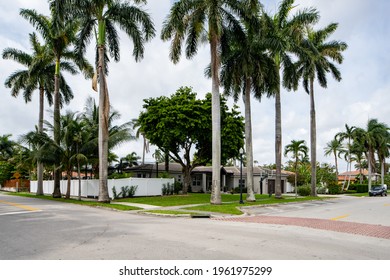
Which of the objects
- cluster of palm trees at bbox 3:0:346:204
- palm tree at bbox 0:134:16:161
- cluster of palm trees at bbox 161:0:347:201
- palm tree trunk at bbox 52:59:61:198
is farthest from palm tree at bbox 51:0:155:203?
palm tree at bbox 0:134:16:161

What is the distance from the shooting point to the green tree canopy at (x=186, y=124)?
3309 cm

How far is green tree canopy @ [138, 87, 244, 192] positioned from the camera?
3309cm

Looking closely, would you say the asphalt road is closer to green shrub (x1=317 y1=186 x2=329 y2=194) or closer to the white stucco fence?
the white stucco fence

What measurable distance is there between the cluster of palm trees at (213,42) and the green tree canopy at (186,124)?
437 cm

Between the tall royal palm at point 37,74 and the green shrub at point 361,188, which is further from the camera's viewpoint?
the green shrub at point 361,188

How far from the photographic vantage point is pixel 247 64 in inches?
1030

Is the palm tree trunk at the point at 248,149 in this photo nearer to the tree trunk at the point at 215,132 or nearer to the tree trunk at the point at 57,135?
the tree trunk at the point at 215,132

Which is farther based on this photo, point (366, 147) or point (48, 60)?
point (366, 147)

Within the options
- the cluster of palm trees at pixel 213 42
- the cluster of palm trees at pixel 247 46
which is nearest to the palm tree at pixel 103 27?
the cluster of palm trees at pixel 213 42

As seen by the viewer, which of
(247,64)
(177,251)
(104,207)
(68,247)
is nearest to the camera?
(177,251)

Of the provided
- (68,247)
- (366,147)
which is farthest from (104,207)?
(366,147)

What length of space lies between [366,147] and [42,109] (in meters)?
48.1

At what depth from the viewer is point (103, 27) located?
84.9ft
